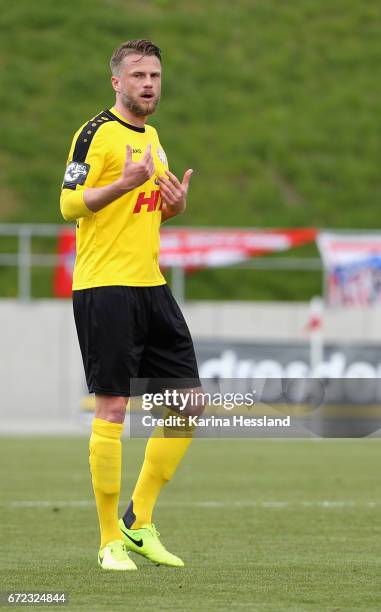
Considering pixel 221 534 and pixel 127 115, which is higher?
pixel 127 115

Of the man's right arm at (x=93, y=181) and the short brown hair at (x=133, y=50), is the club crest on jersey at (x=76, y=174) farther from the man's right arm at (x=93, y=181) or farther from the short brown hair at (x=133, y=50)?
the short brown hair at (x=133, y=50)

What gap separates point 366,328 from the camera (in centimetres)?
2055

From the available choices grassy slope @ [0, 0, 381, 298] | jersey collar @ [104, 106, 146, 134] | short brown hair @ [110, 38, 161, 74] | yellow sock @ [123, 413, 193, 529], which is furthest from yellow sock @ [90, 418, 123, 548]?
grassy slope @ [0, 0, 381, 298]

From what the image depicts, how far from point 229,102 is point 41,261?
19.3ft

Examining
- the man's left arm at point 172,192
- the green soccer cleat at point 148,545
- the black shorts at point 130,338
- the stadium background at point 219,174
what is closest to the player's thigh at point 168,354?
the black shorts at point 130,338

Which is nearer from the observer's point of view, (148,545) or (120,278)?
(120,278)

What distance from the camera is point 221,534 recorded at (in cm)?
736

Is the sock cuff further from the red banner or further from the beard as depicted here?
the red banner

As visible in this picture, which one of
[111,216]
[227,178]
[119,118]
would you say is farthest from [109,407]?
[227,178]

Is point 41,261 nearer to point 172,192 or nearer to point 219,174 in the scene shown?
point 219,174

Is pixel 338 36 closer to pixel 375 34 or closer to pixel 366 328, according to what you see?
pixel 375 34

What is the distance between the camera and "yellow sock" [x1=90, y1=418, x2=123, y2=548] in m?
5.98

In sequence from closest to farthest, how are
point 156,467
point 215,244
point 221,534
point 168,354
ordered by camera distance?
point 168,354
point 156,467
point 221,534
point 215,244

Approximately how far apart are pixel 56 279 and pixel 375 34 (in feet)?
35.2
